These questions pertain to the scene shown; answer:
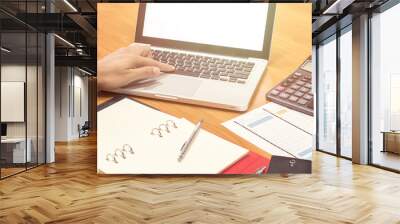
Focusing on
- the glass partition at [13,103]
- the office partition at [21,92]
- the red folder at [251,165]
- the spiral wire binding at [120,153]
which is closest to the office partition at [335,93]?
the red folder at [251,165]

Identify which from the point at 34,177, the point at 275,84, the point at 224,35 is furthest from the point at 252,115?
the point at 34,177

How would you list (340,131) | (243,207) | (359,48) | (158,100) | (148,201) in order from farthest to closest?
1. (340,131)
2. (359,48)
3. (158,100)
4. (148,201)
5. (243,207)

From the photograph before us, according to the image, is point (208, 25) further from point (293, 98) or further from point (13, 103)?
point (13, 103)

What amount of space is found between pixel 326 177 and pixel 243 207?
2541mm

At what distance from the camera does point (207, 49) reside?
245 inches

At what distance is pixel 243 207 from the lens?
4.28m

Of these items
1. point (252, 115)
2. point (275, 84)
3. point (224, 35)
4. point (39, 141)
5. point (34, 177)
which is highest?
point (224, 35)

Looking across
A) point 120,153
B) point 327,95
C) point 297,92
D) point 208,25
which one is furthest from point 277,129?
point 327,95

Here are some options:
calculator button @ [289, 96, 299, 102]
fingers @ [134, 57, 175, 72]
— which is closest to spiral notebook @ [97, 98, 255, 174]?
fingers @ [134, 57, 175, 72]

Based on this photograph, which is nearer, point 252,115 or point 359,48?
point 252,115

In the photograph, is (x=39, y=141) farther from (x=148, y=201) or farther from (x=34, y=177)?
(x=148, y=201)

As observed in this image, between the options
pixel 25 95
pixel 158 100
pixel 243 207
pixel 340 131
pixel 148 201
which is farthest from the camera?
pixel 340 131

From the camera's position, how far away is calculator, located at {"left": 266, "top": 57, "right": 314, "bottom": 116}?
6.21m

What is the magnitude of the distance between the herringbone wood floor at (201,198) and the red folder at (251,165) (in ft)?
0.44
